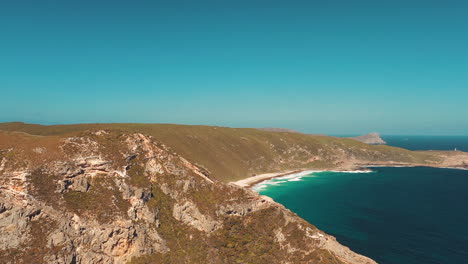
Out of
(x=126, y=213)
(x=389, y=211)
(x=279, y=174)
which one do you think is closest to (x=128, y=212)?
(x=126, y=213)

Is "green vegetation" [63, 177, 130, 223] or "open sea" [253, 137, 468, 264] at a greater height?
"green vegetation" [63, 177, 130, 223]

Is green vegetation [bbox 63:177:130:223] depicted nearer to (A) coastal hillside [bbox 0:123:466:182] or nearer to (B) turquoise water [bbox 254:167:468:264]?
(B) turquoise water [bbox 254:167:468:264]

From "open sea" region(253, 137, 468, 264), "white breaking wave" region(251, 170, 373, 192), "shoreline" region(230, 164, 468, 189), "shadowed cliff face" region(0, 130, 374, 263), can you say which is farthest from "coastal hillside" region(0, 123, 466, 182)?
"shadowed cliff face" region(0, 130, 374, 263)

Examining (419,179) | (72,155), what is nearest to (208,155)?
(72,155)

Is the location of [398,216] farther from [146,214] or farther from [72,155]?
[72,155]

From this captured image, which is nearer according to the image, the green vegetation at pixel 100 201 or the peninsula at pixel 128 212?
the peninsula at pixel 128 212

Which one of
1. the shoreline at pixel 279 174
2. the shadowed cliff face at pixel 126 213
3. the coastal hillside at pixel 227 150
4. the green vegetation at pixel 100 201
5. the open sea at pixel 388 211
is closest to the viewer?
the shadowed cliff face at pixel 126 213

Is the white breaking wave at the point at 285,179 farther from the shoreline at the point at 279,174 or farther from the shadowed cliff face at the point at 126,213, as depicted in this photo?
the shadowed cliff face at the point at 126,213

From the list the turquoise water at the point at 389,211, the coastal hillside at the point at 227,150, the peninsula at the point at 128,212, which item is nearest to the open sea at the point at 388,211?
the turquoise water at the point at 389,211
